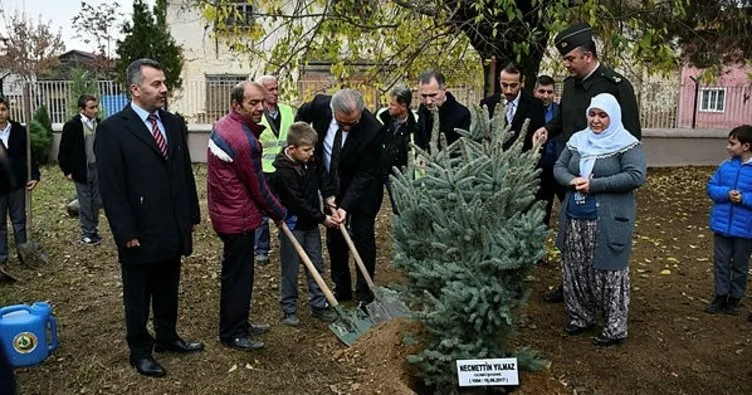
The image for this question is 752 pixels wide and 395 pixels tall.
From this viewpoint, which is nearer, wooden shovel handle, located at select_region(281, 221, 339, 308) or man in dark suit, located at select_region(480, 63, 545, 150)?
wooden shovel handle, located at select_region(281, 221, 339, 308)

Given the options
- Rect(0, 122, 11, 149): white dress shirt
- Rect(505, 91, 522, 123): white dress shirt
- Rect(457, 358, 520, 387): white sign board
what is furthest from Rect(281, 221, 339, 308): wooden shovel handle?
Rect(0, 122, 11, 149): white dress shirt

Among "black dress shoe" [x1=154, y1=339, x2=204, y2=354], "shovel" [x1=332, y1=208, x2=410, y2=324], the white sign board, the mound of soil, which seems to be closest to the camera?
the white sign board

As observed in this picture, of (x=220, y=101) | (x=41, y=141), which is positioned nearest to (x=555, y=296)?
(x=220, y=101)

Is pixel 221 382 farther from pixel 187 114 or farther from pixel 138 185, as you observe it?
pixel 187 114

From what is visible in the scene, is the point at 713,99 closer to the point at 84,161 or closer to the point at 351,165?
the point at 351,165

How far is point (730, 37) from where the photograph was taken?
1014 centimetres

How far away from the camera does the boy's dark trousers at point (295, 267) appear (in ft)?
15.9

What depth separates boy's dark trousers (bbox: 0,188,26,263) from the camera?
6387mm

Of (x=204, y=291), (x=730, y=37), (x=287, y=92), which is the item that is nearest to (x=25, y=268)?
(x=204, y=291)

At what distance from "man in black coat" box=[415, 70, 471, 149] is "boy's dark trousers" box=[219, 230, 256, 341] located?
163 cm

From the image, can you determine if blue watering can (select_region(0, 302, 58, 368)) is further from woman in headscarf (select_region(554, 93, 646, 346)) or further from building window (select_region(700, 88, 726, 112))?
building window (select_region(700, 88, 726, 112))

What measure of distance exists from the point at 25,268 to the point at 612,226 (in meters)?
5.51

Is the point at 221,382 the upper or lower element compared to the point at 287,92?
lower

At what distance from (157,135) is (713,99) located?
15060 millimetres
